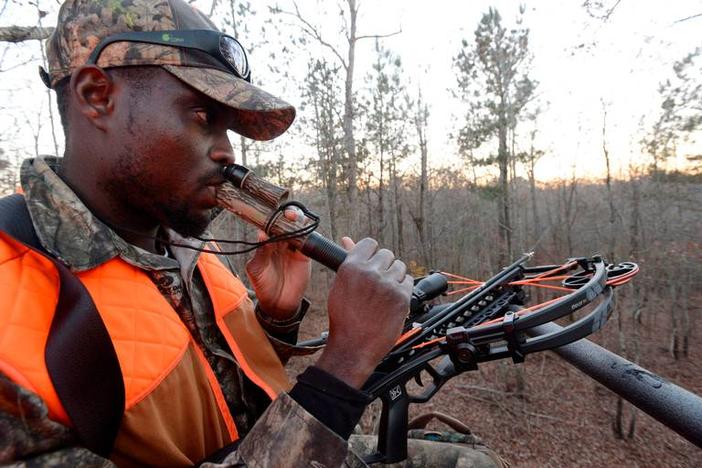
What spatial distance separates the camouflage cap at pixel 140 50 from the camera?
4.63 feet

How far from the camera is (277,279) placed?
210 cm

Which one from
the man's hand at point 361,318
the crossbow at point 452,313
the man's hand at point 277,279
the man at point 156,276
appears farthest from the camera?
the man's hand at point 277,279

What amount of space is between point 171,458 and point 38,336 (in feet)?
1.81

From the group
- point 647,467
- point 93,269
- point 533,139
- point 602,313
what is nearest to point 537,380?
point 647,467

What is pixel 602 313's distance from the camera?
140 centimetres

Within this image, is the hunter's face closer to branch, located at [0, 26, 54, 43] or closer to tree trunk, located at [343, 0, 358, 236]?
branch, located at [0, 26, 54, 43]

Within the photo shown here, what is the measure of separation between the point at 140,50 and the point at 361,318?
1.21 m

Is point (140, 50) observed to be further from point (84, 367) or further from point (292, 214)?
point (84, 367)

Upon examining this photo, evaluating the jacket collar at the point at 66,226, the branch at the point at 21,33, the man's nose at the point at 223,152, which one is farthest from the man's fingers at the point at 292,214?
the branch at the point at 21,33

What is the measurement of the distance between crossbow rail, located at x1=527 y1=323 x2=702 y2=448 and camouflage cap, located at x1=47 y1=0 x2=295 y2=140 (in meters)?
1.46

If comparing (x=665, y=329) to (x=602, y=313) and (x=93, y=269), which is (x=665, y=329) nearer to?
(x=602, y=313)

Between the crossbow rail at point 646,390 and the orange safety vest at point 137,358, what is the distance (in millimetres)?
1236

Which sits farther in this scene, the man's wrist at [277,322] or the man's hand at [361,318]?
the man's wrist at [277,322]

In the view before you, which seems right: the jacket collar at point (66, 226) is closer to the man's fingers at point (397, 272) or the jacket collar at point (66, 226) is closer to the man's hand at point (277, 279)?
the man's hand at point (277, 279)
